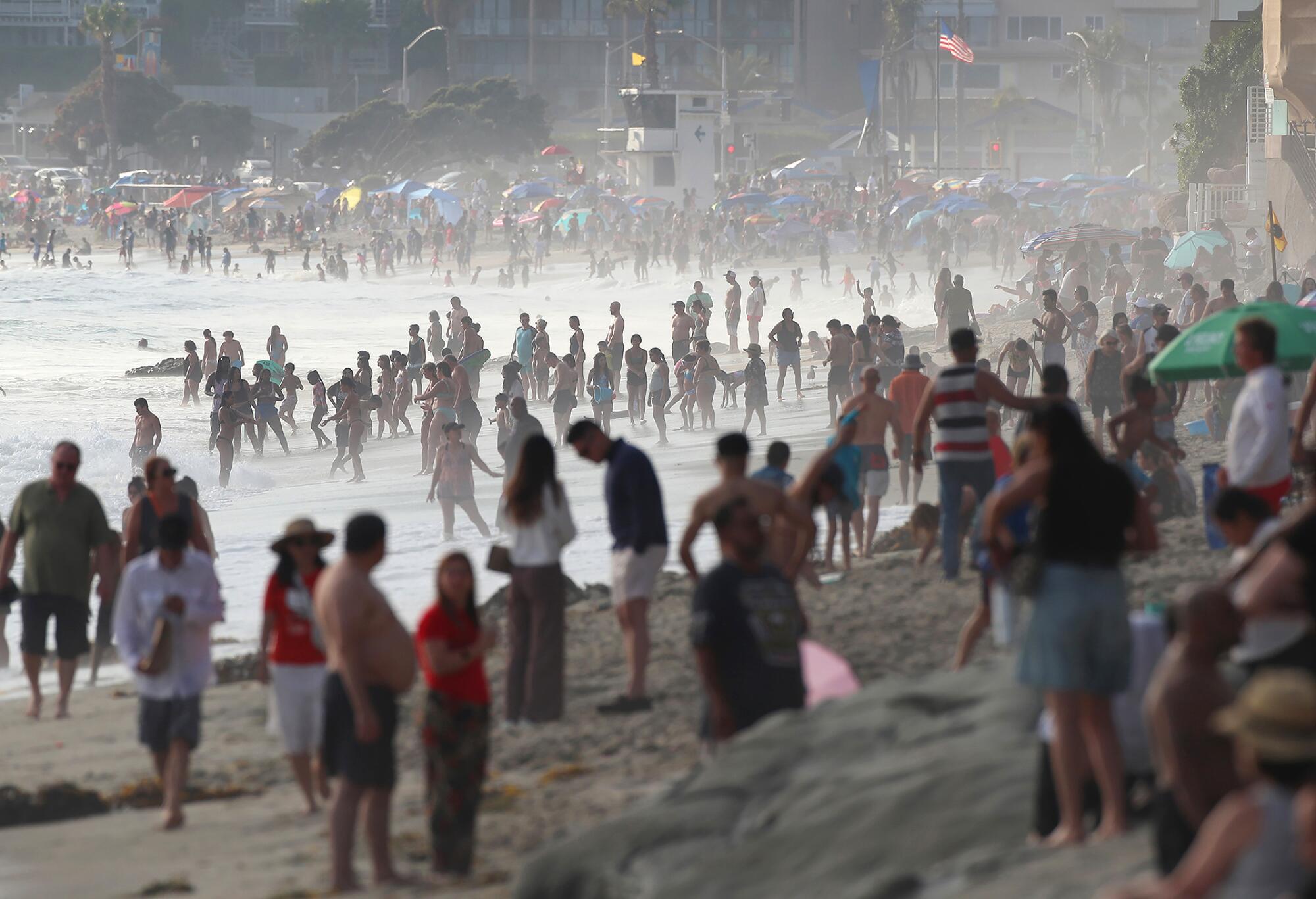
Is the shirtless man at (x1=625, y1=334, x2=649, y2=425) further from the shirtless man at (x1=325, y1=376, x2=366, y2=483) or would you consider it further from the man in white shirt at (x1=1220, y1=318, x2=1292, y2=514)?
the man in white shirt at (x1=1220, y1=318, x2=1292, y2=514)

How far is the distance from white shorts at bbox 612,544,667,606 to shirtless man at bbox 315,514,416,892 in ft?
5.50

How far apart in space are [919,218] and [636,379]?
75.5 feet

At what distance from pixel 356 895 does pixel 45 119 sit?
106133mm

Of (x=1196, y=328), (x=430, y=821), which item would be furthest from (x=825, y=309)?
(x=430, y=821)

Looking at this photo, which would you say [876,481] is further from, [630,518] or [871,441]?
[630,518]

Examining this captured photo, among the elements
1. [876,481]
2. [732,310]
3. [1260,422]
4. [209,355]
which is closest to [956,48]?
[732,310]

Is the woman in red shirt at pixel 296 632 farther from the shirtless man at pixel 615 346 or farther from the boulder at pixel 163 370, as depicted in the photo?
Answer: the boulder at pixel 163 370

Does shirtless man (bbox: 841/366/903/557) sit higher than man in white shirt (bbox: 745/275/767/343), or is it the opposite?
man in white shirt (bbox: 745/275/767/343)

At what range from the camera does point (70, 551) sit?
316 inches

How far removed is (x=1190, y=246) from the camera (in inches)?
1027

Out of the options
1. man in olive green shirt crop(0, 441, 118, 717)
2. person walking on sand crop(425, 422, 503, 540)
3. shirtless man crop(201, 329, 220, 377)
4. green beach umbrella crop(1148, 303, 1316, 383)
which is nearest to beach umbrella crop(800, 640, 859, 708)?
green beach umbrella crop(1148, 303, 1316, 383)

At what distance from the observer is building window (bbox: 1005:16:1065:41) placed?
106 meters

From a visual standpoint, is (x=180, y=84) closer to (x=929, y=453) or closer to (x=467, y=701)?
(x=929, y=453)

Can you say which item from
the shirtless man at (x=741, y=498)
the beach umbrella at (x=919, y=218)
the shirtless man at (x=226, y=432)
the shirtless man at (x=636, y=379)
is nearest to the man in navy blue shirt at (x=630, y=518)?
the shirtless man at (x=741, y=498)
